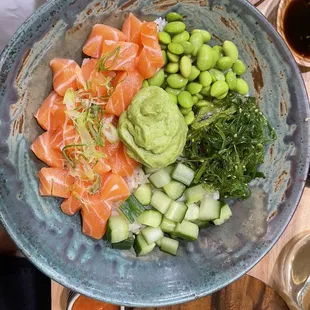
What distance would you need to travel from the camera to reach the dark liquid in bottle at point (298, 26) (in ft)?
7.58

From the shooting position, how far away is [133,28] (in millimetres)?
2006

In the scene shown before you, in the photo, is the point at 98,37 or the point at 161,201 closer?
the point at 98,37

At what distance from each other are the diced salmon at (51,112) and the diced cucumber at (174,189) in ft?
1.66

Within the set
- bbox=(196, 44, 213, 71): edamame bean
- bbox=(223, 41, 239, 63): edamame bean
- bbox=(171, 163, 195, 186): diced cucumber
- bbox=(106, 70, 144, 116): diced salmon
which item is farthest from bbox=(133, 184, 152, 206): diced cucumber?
bbox=(223, 41, 239, 63): edamame bean

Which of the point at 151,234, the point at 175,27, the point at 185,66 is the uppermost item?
the point at 175,27

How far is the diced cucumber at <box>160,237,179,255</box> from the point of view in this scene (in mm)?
2127

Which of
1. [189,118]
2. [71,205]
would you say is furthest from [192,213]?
[71,205]

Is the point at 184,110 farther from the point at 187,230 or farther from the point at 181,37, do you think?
the point at 187,230

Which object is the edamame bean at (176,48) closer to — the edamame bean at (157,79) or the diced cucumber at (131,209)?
the edamame bean at (157,79)

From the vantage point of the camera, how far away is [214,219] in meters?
2.14

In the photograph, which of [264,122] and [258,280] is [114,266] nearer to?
[258,280]

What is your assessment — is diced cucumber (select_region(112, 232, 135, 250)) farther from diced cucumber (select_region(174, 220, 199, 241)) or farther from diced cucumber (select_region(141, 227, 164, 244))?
A: diced cucumber (select_region(174, 220, 199, 241))

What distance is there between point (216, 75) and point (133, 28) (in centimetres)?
39

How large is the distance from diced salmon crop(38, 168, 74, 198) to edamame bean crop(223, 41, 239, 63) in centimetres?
82
